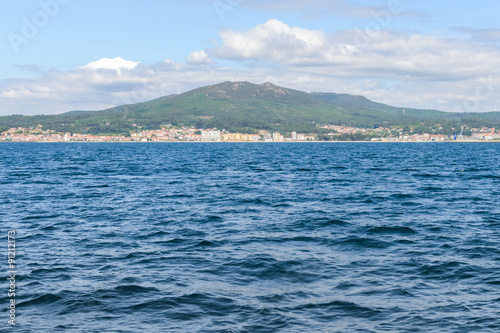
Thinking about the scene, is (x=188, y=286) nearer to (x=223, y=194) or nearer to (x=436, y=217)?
(x=436, y=217)

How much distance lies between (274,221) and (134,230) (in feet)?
31.2

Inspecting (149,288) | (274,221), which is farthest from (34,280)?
(274,221)

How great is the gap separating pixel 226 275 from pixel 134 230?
1138cm

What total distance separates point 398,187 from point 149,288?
4251 cm

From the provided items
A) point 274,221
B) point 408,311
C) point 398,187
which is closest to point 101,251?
point 274,221

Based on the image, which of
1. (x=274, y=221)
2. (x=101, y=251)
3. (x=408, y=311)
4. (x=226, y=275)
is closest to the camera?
(x=408, y=311)

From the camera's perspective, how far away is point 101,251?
79.6 ft

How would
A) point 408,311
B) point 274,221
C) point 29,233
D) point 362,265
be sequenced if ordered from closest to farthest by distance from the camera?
point 408,311 < point 362,265 < point 29,233 < point 274,221

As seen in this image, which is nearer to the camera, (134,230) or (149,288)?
(149,288)

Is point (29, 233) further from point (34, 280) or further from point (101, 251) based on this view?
Result: point (34, 280)

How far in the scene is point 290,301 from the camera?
17234mm

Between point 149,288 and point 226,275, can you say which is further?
point 226,275

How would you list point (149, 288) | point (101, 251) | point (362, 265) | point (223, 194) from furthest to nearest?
point (223, 194) → point (101, 251) → point (362, 265) → point (149, 288)

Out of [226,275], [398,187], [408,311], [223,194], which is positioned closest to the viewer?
[408,311]
